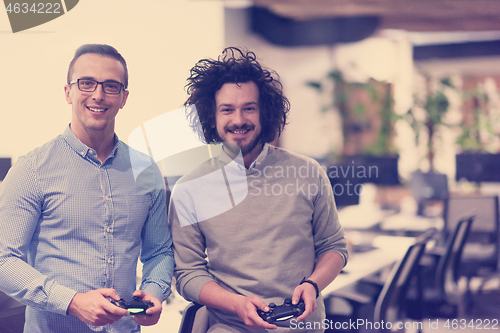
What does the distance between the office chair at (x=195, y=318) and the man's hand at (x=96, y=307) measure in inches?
13.3

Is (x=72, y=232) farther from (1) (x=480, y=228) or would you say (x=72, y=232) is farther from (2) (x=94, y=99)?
(1) (x=480, y=228)

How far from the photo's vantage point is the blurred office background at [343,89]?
6.30 feet

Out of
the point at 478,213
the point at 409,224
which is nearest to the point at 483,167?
the point at 478,213

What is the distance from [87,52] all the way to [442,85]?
14.5 feet

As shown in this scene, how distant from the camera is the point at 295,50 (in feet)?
10.6

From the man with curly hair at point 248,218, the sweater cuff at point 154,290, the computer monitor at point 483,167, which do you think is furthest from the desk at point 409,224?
the sweater cuff at point 154,290

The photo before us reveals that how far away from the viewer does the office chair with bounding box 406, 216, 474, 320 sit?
9.77ft

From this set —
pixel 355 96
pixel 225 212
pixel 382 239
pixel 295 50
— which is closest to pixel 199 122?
pixel 225 212

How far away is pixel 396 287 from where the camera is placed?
8.19 feet

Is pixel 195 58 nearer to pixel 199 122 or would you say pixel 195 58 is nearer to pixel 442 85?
pixel 199 122

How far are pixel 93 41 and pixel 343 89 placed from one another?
2876 mm

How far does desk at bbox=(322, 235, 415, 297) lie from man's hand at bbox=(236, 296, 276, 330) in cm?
92

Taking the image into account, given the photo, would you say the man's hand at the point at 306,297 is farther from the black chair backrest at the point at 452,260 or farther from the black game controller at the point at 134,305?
the black chair backrest at the point at 452,260

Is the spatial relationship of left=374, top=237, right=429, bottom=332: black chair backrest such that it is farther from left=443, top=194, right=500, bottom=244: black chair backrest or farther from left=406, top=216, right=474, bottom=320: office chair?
left=443, top=194, right=500, bottom=244: black chair backrest
